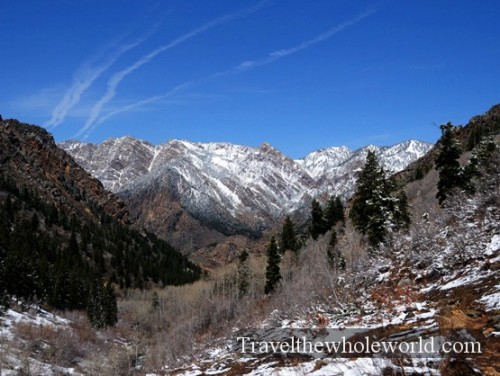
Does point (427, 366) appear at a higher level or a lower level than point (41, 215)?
lower

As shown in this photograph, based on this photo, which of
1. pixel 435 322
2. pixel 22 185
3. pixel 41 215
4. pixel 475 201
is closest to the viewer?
pixel 435 322

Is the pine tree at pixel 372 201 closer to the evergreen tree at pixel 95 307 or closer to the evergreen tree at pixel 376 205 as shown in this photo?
the evergreen tree at pixel 376 205

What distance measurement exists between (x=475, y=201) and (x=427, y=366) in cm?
1696

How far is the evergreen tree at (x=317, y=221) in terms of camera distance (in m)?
78.0

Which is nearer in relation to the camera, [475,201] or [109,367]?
[475,201]

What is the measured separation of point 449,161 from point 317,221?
40205mm

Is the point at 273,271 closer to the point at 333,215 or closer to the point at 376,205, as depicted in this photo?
the point at 333,215

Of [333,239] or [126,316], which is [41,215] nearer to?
[126,316]

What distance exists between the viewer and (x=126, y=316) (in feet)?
380

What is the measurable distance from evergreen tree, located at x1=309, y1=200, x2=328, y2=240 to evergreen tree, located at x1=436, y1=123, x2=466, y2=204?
37.1 m

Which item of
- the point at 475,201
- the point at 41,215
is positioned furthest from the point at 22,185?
the point at 475,201

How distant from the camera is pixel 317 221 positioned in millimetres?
79562

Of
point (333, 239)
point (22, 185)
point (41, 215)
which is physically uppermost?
point (22, 185)

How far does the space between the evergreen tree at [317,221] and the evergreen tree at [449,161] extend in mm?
37130
